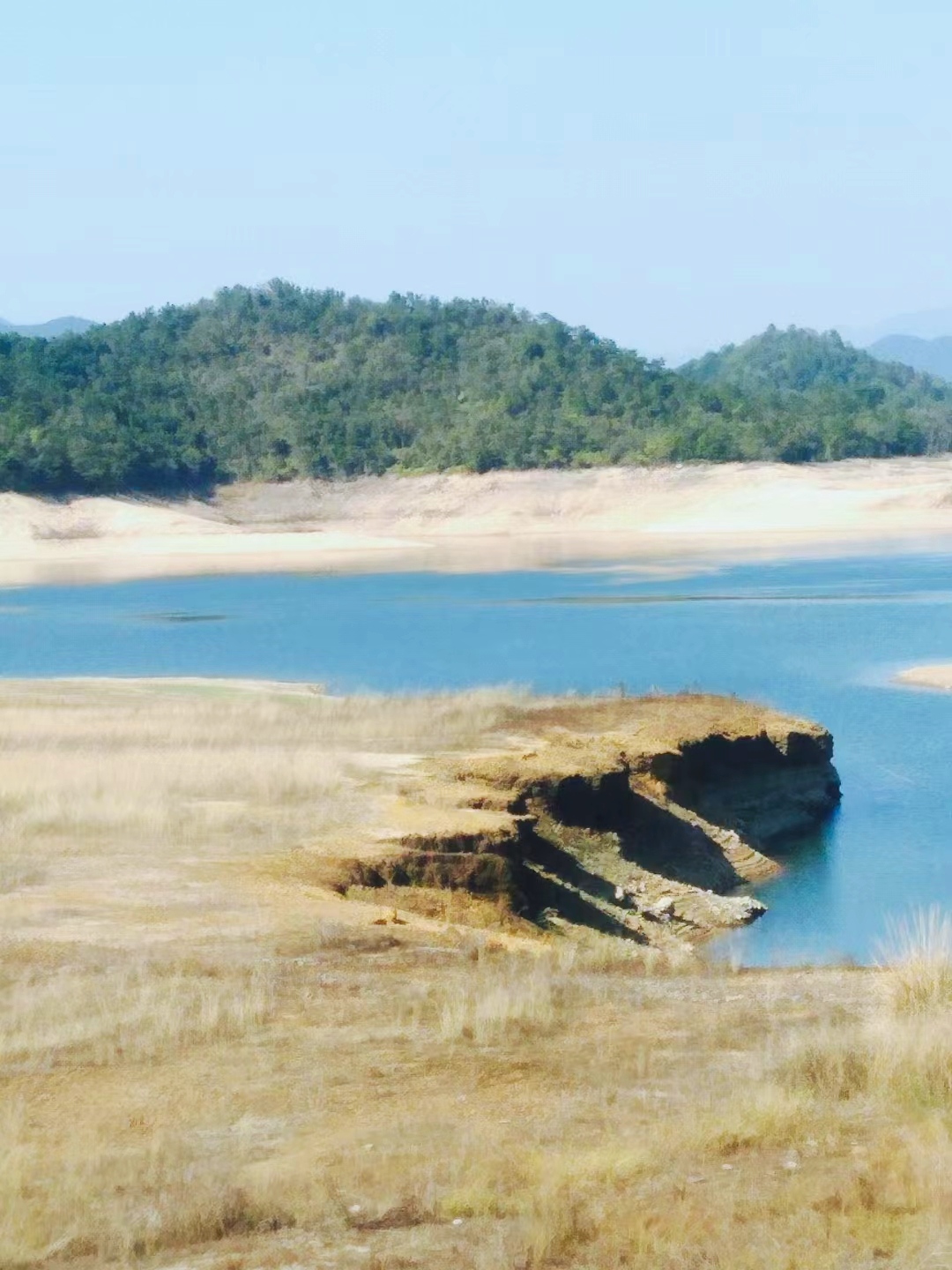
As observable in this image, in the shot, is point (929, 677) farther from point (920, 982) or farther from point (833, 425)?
point (833, 425)

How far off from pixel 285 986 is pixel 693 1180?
164 inches

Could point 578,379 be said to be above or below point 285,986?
above

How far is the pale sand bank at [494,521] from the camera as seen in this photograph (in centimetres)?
8656

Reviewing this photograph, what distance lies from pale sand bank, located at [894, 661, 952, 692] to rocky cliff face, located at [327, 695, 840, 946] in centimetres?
961

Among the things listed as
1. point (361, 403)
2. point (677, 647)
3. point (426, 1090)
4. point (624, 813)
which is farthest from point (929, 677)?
point (361, 403)

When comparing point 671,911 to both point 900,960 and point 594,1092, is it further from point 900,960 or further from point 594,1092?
point 594,1092

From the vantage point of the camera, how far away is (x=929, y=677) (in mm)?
36594

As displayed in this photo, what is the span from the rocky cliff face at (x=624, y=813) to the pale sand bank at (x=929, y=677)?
31.5 ft

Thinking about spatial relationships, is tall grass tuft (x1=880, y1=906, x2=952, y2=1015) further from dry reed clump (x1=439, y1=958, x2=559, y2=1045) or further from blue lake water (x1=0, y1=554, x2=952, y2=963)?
blue lake water (x1=0, y1=554, x2=952, y2=963)

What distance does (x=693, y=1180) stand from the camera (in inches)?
298

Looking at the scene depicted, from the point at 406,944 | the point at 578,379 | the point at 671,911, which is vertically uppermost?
the point at 578,379

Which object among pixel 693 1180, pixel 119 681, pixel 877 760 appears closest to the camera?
pixel 693 1180

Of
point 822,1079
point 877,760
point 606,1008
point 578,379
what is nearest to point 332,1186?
point 822,1079

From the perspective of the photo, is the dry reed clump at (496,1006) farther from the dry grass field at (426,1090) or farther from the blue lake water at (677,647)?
the blue lake water at (677,647)
